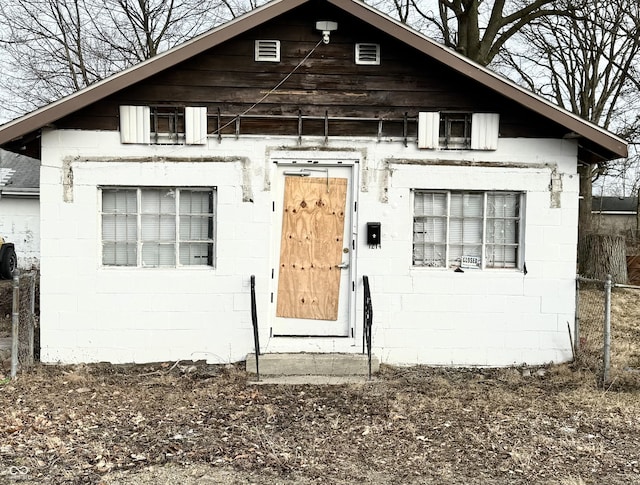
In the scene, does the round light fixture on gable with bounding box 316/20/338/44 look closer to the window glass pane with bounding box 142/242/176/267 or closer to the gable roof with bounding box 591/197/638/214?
the window glass pane with bounding box 142/242/176/267

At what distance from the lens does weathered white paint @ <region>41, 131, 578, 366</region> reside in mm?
7648

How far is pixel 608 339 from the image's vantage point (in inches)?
273

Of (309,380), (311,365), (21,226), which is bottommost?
(309,380)

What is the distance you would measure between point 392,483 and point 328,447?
0.84 m

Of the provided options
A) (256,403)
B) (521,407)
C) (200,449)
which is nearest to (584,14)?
(521,407)

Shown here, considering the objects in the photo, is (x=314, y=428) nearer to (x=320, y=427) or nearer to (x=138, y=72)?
(x=320, y=427)

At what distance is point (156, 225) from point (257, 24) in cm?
280

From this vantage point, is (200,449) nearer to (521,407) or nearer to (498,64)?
(521,407)

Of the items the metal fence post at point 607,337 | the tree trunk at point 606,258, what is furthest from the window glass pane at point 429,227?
the tree trunk at point 606,258

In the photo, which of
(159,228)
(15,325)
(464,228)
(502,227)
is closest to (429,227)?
(464,228)

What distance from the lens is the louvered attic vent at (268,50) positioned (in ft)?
25.2

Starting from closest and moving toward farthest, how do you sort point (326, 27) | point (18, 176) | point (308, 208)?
point (326, 27) → point (308, 208) → point (18, 176)

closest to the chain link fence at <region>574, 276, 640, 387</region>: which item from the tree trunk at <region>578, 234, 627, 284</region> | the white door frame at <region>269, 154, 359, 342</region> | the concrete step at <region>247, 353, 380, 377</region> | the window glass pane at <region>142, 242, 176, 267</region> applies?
the tree trunk at <region>578, 234, 627, 284</region>

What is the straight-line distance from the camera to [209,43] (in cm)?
721
